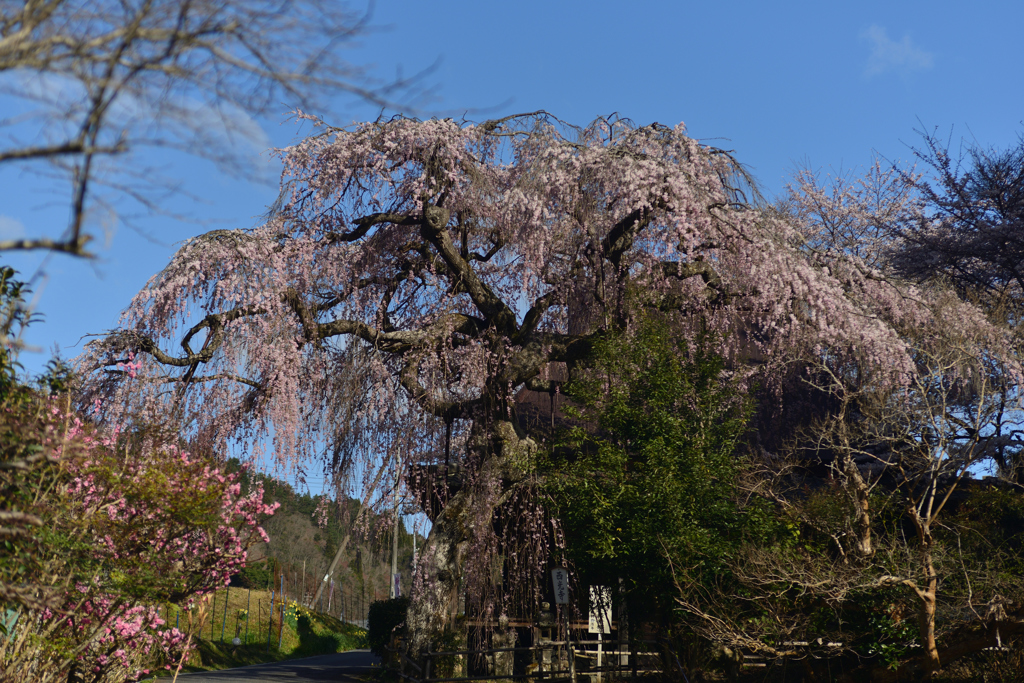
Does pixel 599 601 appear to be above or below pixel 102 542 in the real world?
below

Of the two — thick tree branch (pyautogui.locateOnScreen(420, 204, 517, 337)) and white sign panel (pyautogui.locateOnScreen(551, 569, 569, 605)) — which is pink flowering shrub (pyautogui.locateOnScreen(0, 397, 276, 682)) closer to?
white sign panel (pyautogui.locateOnScreen(551, 569, 569, 605))

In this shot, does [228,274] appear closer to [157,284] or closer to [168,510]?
[157,284]

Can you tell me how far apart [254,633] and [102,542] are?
1051 inches

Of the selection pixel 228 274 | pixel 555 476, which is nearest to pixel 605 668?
pixel 555 476

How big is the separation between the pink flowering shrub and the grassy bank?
51.6ft

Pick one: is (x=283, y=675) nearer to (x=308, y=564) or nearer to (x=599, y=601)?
(x=599, y=601)

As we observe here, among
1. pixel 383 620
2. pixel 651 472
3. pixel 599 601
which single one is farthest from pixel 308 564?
pixel 651 472

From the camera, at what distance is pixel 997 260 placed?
20625 millimetres

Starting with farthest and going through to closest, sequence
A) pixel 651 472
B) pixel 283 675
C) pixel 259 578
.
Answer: pixel 259 578 < pixel 283 675 < pixel 651 472

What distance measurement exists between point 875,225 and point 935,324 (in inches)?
432

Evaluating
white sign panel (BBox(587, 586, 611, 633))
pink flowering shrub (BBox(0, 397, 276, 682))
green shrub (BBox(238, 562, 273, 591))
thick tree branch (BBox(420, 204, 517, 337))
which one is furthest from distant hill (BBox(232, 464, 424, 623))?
pink flowering shrub (BBox(0, 397, 276, 682))

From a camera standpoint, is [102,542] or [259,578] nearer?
[102,542]

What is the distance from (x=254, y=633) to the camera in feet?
111

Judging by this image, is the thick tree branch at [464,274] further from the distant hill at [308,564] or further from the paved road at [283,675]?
the distant hill at [308,564]
